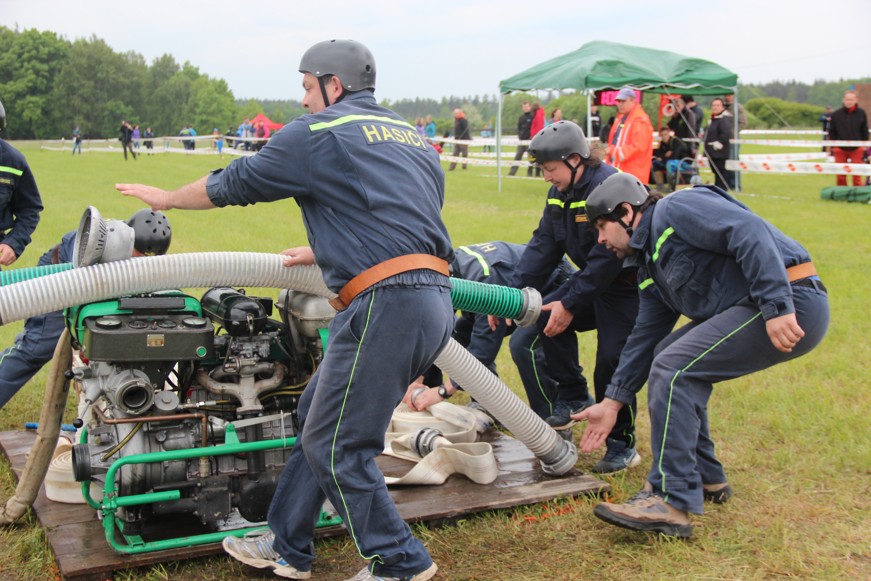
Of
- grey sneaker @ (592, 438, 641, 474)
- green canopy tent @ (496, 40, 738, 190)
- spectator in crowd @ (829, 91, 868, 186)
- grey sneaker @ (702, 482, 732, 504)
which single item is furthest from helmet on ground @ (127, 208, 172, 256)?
spectator in crowd @ (829, 91, 868, 186)

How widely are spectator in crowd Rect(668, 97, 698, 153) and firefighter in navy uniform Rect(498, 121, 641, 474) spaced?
13.4 m

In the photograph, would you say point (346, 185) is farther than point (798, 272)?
No

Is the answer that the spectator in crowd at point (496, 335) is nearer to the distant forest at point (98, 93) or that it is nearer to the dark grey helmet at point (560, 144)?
the dark grey helmet at point (560, 144)

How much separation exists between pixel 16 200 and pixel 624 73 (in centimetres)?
1397

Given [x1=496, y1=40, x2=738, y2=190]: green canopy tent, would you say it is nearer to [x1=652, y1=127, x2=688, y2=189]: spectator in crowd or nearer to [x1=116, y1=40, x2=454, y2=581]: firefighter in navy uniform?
[x1=652, y1=127, x2=688, y2=189]: spectator in crowd

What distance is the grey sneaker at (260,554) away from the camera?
12.5 feet

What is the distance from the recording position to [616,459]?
5.23 meters

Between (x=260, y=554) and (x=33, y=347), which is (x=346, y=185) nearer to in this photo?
(x=260, y=554)

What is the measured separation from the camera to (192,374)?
4.14 meters

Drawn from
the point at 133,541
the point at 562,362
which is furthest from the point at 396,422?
the point at 133,541

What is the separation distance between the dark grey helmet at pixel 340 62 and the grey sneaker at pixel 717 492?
275 centimetres

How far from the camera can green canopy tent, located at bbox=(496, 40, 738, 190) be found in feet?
58.9

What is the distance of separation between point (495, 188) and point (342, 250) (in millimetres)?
18311

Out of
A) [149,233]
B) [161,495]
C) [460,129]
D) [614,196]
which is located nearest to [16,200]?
[149,233]
